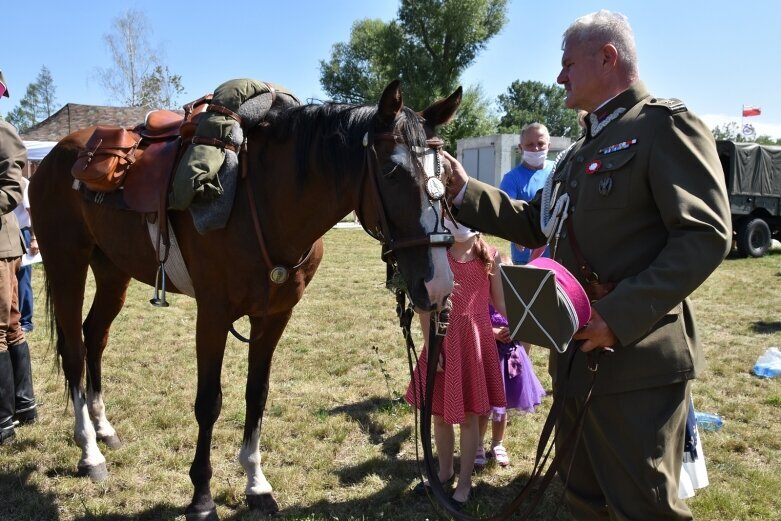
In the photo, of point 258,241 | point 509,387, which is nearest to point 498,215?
point 258,241

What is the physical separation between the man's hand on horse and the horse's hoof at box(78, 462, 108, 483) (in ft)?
9.70

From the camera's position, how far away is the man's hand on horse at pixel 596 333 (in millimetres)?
1591

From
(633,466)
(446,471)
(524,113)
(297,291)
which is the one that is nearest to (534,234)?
(633,466)

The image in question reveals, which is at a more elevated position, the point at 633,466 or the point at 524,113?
the point at 524,113

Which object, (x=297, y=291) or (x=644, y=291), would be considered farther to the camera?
(x=297, y=291)

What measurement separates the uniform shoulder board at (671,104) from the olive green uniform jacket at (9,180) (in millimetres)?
3600

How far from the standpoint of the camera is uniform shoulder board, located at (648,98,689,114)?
167cm

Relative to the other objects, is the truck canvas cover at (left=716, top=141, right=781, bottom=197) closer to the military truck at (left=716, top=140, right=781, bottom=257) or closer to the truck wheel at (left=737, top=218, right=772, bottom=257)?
the military truck at (left=716, top=140, right=781, bottom=257)

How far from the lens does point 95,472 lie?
327 cm

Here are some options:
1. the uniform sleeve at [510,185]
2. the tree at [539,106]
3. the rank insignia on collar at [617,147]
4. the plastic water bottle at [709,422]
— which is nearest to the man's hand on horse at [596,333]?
the rank insignia on collar at [617,147]

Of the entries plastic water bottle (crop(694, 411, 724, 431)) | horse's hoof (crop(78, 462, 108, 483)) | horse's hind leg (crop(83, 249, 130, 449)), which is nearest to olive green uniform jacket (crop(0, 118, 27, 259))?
horse's hind leg (crop(83, 249, 130, 449))

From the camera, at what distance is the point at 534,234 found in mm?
2258

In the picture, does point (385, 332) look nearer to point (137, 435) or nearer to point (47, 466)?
point (137, 435)

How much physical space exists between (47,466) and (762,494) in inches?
164
